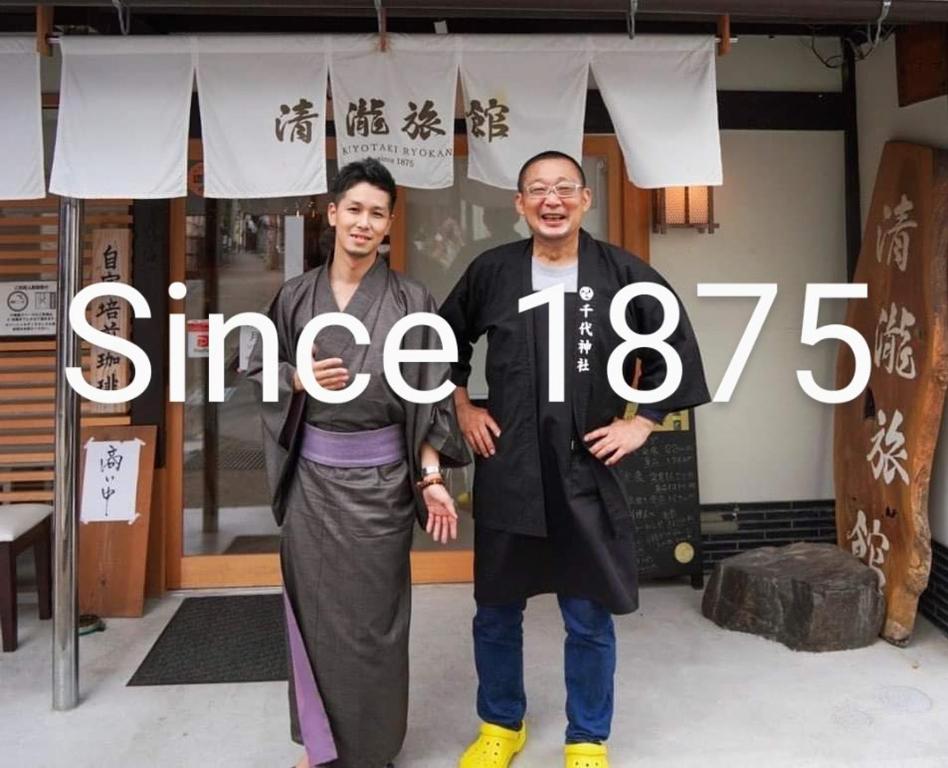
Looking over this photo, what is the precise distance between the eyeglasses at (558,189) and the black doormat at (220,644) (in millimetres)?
2720

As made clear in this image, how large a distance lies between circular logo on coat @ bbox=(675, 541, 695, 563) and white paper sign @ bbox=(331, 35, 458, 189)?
9.44 ft

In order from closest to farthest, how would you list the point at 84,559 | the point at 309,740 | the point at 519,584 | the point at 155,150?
the point at 309,740 → the point at 519,584 → the point at 155,150 → the point at 84,559

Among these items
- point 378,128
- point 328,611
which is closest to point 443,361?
point 328,611

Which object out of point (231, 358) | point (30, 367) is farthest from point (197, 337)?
point (30, 367)

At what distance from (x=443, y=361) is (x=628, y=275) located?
82 cm

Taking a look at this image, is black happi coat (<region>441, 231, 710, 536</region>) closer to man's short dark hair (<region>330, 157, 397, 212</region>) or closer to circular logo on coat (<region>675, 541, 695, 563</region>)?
man's short dark hair (<region>330, 157, 397, 212</region>)

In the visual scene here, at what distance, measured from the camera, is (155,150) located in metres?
4.04

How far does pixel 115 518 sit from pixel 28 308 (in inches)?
56.7

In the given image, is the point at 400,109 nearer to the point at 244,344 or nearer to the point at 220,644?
the point at 244,344

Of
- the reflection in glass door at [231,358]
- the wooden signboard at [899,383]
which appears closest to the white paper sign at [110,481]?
the reflection in glass door at [231,358]

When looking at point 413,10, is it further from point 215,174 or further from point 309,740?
point 309,740

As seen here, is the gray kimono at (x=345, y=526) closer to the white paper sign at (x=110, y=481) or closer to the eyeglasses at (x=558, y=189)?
the eyeglasses at (x=558, y=189)

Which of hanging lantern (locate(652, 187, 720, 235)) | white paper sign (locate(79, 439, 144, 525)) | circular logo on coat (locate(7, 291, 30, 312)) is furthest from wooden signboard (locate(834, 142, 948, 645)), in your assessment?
circular logo on coat (locate(7, 291, 30, 312))

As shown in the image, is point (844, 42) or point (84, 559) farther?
point (844, 42)
